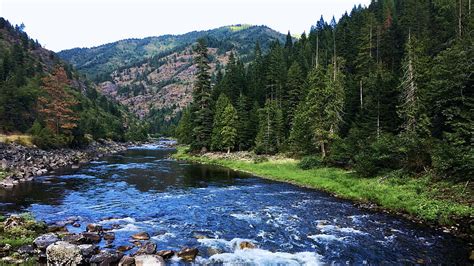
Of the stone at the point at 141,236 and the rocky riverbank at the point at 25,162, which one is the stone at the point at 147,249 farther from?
the rocky riverbank at the point at 25,162

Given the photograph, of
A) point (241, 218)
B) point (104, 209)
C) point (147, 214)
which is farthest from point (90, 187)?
Answer: point (241, 218)

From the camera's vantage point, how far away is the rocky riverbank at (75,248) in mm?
15070

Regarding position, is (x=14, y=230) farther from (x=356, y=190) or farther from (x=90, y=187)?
(x=356, y=190)

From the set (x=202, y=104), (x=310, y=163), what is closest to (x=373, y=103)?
(x=310, y=163)

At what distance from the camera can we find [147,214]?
26.3 m

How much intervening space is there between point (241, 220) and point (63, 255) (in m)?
12.5

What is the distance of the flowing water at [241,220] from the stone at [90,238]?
1.30m

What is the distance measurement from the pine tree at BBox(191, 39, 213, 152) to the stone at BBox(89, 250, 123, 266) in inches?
2467

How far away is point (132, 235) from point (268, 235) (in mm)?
8356

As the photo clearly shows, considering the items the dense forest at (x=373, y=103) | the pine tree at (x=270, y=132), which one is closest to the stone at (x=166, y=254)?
the dense forest at (x=373, y=103)

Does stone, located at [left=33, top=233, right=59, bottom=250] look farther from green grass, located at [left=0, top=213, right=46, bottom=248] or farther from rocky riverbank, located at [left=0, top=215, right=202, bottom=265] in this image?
green grass, located at [left=0, top=213, right=46, bottom=248]

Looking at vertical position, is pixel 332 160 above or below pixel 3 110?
below

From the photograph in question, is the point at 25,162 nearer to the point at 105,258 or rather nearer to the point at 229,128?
the point at 229,128

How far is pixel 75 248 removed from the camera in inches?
609
